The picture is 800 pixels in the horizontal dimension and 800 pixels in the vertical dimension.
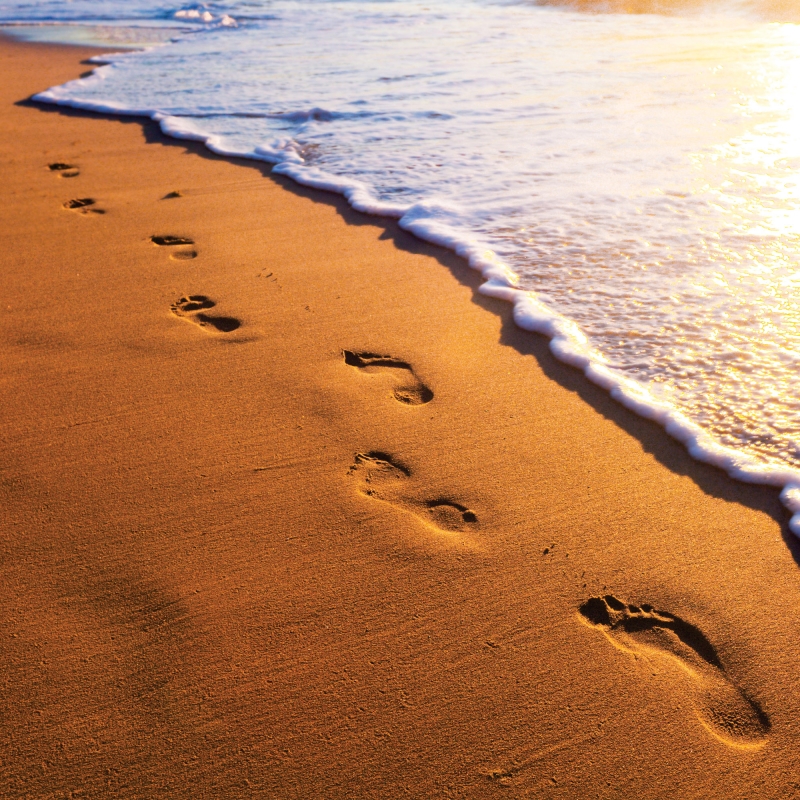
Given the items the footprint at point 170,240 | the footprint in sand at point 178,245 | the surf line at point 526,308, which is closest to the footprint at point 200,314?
the footprint in sand at point 178,245

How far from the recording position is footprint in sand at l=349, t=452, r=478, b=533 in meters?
1.97

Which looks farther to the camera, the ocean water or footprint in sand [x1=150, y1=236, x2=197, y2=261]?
footprint in sand [x1=150, y1=236, x2=197, y2=261]

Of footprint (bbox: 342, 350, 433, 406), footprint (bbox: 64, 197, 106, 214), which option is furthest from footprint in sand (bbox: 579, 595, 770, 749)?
footprint (bbox: 64, 197, 106, 214)

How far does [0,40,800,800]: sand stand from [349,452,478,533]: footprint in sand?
0.04 feet

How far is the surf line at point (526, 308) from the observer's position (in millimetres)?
2186

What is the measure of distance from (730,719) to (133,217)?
11.6 ft

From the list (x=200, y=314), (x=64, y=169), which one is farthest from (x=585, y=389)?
(x=64, y=169)

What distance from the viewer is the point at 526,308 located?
3002mm

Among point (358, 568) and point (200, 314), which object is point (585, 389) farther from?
point (200, 314)

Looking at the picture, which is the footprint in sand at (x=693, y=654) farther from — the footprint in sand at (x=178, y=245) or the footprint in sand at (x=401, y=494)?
the footprint in sand at (x=178, y=245)

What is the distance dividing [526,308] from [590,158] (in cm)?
199

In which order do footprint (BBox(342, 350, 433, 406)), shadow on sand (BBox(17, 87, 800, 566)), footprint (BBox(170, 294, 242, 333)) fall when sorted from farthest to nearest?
footprint (BBox(170, 294, 242, 333)) → footprint (BBox(342, 350, 433, 406)) → shadow on sand (BBox(17, 87, 800, 566))

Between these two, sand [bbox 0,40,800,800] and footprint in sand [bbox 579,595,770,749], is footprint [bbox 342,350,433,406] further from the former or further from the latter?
footprint in sand [bbox 579,595,770,749]

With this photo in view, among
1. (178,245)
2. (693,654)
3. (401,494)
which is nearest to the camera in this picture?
(693,654)
